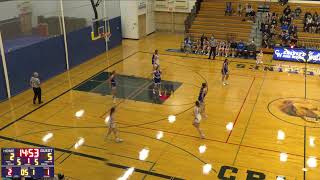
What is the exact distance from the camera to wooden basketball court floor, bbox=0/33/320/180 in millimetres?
12523

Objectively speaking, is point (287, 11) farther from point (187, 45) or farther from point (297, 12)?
point (187, 45)

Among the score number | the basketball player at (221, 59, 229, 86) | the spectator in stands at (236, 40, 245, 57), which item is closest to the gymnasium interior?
the score number

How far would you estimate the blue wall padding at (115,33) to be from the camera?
2899cm

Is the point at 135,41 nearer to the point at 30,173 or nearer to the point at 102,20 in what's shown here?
the point at 102,20

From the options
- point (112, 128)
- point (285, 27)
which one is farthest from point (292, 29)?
point (112, 128)

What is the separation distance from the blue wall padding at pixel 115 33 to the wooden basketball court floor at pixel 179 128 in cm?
630

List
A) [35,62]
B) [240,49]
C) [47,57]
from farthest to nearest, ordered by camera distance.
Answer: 1. [240,49]
2. [47,57]
3. [35,62]

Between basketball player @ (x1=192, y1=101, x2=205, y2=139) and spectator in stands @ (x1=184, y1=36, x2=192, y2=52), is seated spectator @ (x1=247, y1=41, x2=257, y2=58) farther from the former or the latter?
basketball player @ (x1=192, y1=101, x2=205, y2=139)

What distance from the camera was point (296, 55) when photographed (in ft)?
82.9

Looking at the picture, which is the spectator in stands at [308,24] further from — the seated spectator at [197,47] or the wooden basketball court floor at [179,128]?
the seated spectator at [197,47]

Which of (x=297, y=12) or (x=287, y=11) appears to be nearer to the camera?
(x=297, y=12)

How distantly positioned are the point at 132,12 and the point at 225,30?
8.09 meters
